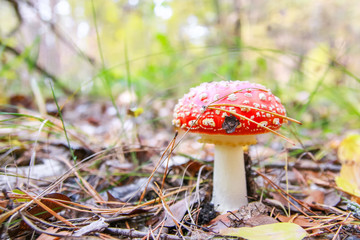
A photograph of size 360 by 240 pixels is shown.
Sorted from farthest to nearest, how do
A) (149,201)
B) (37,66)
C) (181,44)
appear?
(181,44)
(37,66)
(149,201)

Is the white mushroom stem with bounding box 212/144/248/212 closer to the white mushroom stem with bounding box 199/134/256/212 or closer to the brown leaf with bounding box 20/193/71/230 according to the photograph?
the white mushroom stem with bounding box 199/134/256/212

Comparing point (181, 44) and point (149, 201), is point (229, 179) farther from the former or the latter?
point (181, 44)

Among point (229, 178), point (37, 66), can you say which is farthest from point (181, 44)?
point (229, 178)

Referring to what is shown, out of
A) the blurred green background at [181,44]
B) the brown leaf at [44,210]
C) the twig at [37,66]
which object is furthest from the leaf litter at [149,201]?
the blurred green background at [181,44]

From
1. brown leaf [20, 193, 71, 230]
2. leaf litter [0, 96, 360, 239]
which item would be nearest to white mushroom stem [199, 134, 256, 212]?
leaf litter [0, 96, 360, 239]

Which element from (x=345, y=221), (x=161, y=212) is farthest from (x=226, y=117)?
(x=345, y=221)

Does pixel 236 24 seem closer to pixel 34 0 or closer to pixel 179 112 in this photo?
pixel 34 0

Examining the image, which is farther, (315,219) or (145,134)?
(145,134)
